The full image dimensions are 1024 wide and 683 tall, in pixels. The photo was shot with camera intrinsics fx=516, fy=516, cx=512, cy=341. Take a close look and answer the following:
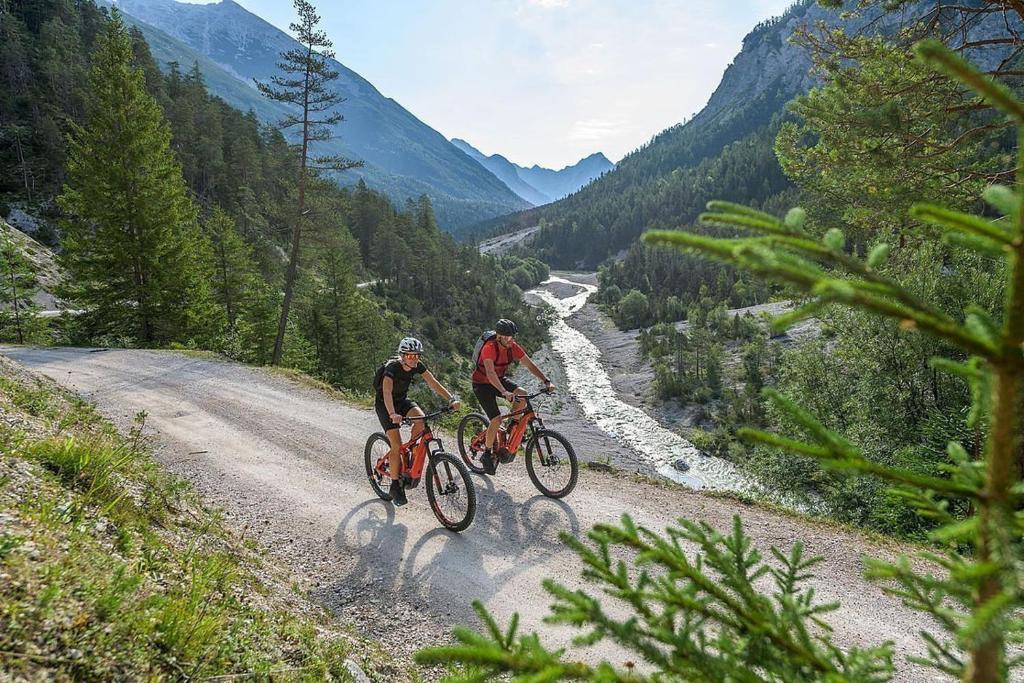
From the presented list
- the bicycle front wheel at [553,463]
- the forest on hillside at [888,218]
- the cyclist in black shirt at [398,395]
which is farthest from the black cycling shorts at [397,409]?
the forest on hillside at [888,218]

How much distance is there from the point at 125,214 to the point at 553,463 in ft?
74.7

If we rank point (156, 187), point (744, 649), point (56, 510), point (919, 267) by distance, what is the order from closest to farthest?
point (744, 649) < point (56, 510) < point (919, 267) < point (156, 187)

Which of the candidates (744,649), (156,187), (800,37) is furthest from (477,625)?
(156,187)

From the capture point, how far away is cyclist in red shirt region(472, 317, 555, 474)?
8.57m

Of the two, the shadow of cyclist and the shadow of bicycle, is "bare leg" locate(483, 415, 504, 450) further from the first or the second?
the shadow of cyclist

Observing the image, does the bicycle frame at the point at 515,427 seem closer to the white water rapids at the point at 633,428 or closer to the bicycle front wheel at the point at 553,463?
the bicycle front wheel at the point at 553,463

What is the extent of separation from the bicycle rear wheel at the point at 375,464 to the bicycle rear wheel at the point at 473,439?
5.06 feet

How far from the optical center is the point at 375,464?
8.87 meters

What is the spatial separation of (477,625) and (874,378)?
1477 cm

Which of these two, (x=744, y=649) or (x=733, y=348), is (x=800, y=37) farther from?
(x=733, y=348)

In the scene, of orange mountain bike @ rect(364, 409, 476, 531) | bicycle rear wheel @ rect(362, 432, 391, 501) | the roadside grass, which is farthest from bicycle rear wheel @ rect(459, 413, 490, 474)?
the roadside grass

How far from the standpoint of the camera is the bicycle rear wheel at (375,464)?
8773 millimetres

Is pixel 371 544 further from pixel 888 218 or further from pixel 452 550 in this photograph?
pixel 888 218

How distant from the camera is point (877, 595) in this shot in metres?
6.43
